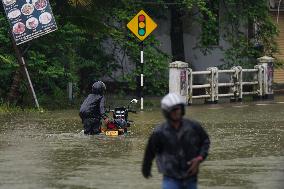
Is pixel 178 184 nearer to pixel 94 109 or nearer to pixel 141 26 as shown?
pixel 94 109

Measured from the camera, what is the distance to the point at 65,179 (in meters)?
12.2

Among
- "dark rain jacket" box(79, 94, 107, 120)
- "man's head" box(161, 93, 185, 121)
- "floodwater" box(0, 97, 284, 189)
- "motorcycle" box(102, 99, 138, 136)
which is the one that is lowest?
"floodwater" box(0, 97, 284, 189)

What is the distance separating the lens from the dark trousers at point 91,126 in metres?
17.9

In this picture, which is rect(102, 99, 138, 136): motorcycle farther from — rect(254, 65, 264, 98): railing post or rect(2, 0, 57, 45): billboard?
rect(254, 65, 264, 98): railing post

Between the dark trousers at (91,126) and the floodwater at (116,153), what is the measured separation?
21cm

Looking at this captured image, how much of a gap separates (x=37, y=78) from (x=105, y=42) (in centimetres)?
704

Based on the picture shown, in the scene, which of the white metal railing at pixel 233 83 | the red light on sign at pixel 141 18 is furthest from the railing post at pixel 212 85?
the red light on sign at pixel 141 18

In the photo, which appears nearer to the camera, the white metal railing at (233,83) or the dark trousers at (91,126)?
the dark trousers at (91,126)

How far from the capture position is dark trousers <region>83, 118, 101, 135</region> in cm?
→ 1794

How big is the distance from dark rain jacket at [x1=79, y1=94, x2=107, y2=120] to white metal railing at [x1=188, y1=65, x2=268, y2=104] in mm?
9136

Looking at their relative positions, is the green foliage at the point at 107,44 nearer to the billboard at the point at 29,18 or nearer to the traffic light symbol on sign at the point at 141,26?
the billboard at the point at 29,18


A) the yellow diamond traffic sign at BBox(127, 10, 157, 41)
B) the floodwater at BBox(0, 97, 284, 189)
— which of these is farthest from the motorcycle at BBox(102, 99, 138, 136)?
the yellow diamond traffic sign at BBox(127, 10, 157, 41)

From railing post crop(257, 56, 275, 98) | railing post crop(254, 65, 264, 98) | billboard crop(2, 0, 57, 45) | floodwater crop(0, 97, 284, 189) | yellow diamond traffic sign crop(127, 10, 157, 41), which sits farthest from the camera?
railing post crop(257, 56, 275, 98)

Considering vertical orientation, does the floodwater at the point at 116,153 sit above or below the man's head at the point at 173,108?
below
